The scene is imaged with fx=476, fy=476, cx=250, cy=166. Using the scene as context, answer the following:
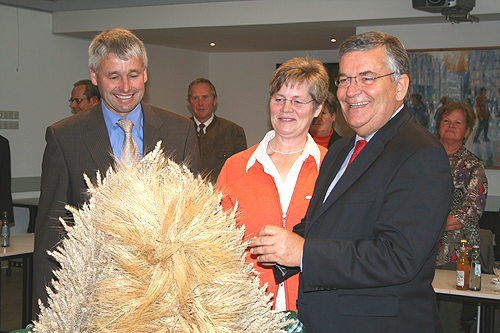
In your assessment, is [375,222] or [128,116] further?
[128,116]

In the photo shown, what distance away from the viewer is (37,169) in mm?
7684

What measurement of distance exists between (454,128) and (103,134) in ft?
10.4

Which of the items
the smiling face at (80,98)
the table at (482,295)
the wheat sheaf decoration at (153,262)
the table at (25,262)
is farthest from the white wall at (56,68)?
the wheat sheaf decoration at (153,262)

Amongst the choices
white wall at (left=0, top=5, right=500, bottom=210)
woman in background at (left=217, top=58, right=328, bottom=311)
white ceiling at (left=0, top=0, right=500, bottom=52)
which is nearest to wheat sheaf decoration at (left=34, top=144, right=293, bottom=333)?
woman in background at (left=217, top=58, right=328, bottom=311)

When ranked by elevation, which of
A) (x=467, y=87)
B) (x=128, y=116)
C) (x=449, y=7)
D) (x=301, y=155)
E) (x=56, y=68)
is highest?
(x=449, y=7)

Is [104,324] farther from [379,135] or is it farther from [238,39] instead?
[238,39]

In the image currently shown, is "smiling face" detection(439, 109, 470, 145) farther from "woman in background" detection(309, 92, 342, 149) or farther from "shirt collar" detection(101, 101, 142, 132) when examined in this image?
"shirt collar" detection(101, 101, 142, 132)

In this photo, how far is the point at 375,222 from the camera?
1.36 m

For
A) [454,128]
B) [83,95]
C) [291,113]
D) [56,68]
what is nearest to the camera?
[291,113]

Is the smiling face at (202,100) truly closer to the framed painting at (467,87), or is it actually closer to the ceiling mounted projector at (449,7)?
the ceiling mounted projector at (449,7)

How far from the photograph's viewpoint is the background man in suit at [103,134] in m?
1.68

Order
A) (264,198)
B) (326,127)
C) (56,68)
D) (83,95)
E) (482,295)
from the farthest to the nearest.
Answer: (56,68)
(83,95)
(326,127)
(482,295)
(264,198)

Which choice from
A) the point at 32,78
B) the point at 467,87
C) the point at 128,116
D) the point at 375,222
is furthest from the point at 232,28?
the point at 375,222

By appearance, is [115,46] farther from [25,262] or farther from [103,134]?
[25,262]
